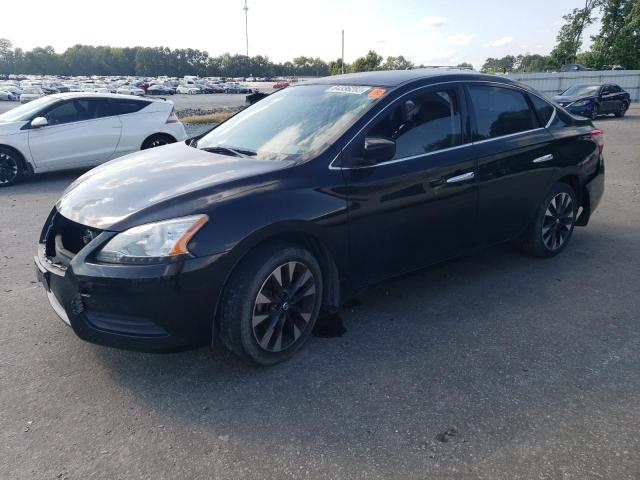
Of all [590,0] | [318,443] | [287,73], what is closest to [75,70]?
[287,73]

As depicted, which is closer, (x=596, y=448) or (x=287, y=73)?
(x=596, y=448)

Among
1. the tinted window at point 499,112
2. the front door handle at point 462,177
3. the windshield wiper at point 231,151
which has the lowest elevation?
the front door handle at point 462,177

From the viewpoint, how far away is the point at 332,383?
3.09 meters

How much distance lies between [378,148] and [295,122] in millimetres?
815

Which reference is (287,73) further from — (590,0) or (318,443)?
(318,443)

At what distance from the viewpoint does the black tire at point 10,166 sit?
8914 mm

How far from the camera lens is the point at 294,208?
10.4ft

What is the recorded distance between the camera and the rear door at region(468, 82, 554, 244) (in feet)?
14.0

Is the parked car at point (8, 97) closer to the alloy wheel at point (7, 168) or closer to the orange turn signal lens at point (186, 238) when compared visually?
the alloy wheel at point (7, 168)

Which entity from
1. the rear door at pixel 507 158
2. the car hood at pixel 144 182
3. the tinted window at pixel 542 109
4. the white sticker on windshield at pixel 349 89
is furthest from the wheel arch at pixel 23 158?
the tinted window at pixel 542 109

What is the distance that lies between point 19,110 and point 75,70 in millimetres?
158978

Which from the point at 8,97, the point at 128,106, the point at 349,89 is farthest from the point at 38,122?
the point at 8,97

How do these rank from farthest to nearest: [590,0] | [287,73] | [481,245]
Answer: [287,73]
[590,0]
[481,245]

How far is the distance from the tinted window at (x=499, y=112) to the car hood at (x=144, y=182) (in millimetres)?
1855
